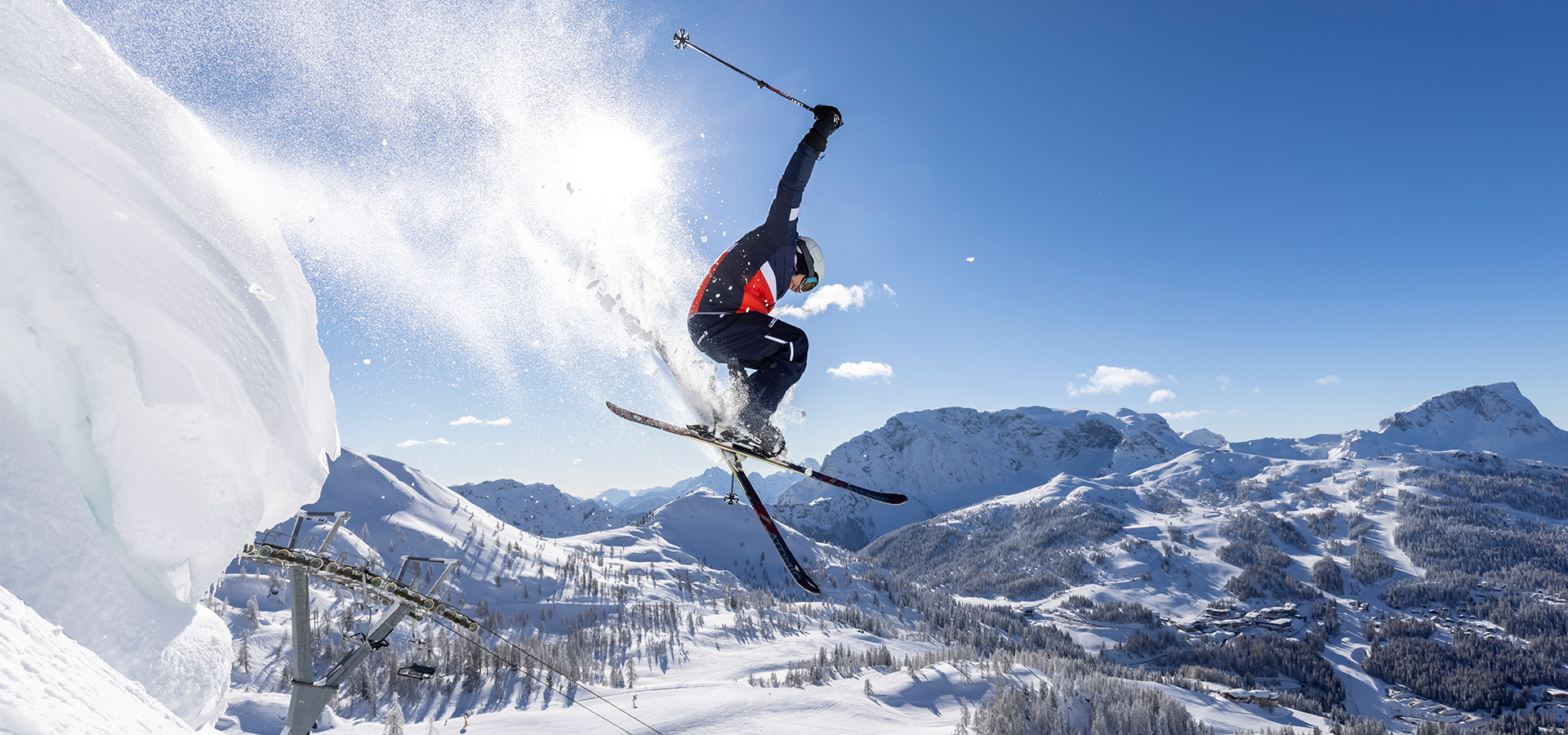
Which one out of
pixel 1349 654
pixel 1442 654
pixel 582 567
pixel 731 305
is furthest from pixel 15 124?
pixel 1442 654

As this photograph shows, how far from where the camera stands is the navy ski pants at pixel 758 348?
23.2ft

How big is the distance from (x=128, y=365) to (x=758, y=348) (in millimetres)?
5126

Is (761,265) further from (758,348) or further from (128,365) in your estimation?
(128,365)

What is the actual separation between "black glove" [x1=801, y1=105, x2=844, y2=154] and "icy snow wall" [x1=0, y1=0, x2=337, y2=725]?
5161mm

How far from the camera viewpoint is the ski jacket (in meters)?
6.42

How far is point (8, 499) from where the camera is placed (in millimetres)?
3586

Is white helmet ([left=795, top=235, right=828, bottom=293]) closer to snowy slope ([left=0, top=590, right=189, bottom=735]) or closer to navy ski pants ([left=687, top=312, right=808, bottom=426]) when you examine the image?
navy ski pants ([left=687, top=312, right=808, bottom=426])

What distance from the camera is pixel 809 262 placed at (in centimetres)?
743

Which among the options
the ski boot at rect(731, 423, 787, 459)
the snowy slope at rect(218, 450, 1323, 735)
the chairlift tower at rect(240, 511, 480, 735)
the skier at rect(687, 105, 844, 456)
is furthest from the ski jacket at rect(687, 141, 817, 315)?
the snowy slope at rect(218, 450, 1323, 735)

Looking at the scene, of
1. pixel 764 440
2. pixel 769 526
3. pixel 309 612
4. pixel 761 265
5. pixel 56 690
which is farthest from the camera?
pixel 309 612

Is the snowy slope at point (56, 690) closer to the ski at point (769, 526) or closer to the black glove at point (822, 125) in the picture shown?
the black glove at point (822, 125)

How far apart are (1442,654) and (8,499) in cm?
21530

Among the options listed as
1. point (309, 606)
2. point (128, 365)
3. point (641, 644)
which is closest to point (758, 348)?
point (128, 365)

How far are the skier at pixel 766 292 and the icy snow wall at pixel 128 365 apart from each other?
403 cm
